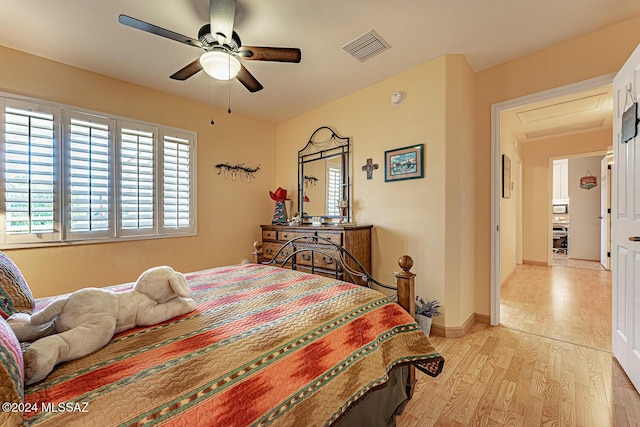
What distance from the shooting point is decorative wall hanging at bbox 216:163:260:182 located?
3577 millimetres

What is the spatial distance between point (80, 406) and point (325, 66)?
9.19 feet

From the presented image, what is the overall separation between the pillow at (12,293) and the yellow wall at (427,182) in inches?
105

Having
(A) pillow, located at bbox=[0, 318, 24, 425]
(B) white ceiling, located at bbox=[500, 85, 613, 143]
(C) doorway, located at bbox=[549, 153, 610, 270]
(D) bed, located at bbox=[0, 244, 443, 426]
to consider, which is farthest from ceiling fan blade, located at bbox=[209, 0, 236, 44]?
(C) doorway, located at bbox=[549, 153, 610, 270]

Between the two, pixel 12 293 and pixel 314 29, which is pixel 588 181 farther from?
pixel 12 293

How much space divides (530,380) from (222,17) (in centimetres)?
307

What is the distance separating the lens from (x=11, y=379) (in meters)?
0.58

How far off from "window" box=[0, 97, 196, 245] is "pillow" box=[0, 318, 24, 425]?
7.89ft

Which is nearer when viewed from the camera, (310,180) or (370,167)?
(370,167)

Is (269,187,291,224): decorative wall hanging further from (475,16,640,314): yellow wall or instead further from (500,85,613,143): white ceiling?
(500,85,613,143): white ceiling

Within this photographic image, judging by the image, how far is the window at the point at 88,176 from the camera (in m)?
2.26

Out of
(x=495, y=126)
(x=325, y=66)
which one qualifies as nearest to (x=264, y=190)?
(x=325, y=66)

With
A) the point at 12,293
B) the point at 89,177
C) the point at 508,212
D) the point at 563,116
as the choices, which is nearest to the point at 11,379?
the point at 12,293

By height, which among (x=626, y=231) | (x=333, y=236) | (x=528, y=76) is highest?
(x=528, y=76)

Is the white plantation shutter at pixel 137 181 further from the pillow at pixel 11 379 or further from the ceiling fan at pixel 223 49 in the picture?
the pillow at pixel 11 379
